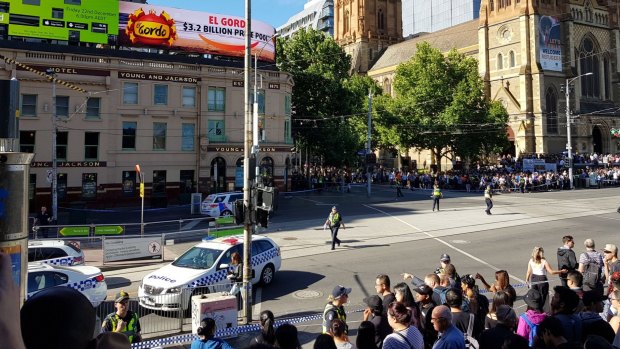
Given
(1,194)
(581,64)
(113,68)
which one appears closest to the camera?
(1,194)

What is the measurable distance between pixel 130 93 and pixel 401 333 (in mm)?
31244

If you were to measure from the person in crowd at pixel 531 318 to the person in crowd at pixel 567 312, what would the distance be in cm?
23

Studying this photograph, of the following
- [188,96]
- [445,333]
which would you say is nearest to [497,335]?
[445,333]

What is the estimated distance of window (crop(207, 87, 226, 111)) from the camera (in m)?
34.7

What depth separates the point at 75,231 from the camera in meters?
18.0

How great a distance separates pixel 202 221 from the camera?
2581cm

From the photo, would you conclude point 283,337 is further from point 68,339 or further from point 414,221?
point 414,221

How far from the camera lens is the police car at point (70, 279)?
9.73 metres

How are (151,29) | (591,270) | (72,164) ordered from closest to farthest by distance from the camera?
(591,270) → (72,164) → (151,29)

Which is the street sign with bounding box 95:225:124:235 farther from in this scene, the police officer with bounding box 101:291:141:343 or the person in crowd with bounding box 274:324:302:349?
the person in crowd with bounding box 274:324:302:349

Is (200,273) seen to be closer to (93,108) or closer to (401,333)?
(401,333)

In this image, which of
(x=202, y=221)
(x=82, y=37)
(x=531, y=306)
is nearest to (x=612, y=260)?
(x=531, y=306)

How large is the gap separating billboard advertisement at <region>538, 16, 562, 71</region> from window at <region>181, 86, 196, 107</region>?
4627 centimetres

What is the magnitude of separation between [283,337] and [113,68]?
30817mm
